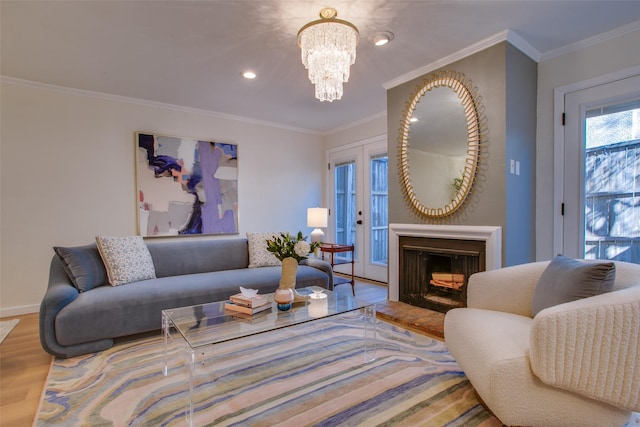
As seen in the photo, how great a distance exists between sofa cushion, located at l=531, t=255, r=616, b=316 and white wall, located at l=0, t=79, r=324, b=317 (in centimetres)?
395

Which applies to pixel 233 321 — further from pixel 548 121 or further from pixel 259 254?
pixel 548 121

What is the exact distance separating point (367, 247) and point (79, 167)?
3702 mm

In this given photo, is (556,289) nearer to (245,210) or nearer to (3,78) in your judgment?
(245,210)

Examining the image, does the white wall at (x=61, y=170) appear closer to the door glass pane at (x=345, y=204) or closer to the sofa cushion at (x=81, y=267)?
the sofa cushion at (x=81, y=267)

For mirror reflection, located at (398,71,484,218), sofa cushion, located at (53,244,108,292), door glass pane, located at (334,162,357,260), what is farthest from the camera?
door glass pane, located at (334,162,357,260)

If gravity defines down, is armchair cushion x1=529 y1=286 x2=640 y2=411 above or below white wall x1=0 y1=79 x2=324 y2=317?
below

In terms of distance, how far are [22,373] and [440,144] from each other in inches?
141

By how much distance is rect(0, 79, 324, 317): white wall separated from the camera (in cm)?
315

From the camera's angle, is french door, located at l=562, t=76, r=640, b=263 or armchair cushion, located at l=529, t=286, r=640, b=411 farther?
french door, located at l=562, t=76, r=640, b=263

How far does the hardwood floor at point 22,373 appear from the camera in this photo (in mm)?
1642

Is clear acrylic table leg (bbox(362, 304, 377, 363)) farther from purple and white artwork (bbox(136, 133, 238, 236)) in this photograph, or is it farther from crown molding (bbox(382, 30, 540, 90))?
purple and white artwork (bbox(136, 133, 238, 236))

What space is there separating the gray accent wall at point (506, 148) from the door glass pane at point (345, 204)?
224 centimetres

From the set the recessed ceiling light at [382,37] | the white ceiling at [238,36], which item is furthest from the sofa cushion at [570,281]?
the recessed ceiling light at [382,37]

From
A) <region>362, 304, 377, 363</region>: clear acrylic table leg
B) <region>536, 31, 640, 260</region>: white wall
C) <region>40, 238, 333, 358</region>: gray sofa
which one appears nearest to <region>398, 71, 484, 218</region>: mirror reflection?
<region>536, 31, 640, 260</region>: white wall
